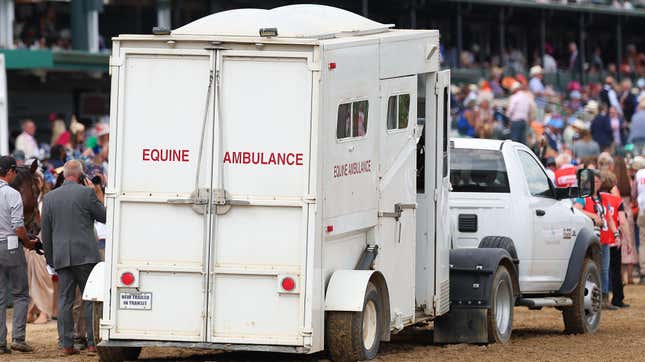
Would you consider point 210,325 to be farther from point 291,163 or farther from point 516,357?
point 516,357

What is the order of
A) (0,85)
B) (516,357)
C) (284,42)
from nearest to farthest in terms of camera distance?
(284,42) < (516,357) < (0,85)

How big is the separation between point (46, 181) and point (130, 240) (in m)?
6.43

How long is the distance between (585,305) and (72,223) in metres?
5.73

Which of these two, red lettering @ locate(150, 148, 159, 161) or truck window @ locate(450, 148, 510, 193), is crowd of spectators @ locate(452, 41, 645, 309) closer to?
truck window @ locate(450, 148, 510, 193)

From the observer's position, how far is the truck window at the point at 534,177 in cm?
1530

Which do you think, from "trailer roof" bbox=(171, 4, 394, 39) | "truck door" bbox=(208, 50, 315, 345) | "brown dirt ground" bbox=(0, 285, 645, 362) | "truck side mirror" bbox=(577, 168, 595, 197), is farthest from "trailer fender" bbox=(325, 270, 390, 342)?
"truck side mirror" bbox=(577, 168, 595, 197)

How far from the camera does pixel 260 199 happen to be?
38.0 feet

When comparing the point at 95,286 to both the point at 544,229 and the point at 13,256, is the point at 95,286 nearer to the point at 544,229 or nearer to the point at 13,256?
the point at 13,256

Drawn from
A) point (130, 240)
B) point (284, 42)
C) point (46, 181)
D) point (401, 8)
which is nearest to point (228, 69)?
point (284, 42)

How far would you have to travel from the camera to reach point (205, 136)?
11672 millimetres

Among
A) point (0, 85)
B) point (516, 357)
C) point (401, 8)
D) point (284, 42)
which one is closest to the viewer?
point (284, 42)

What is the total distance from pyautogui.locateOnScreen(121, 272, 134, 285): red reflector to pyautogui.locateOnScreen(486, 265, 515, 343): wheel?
3.71 m

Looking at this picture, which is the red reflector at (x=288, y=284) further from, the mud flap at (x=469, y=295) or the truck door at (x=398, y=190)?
the mud flap at (x=469, y=295)

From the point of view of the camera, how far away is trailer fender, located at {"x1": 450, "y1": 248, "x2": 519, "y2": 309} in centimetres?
1405
